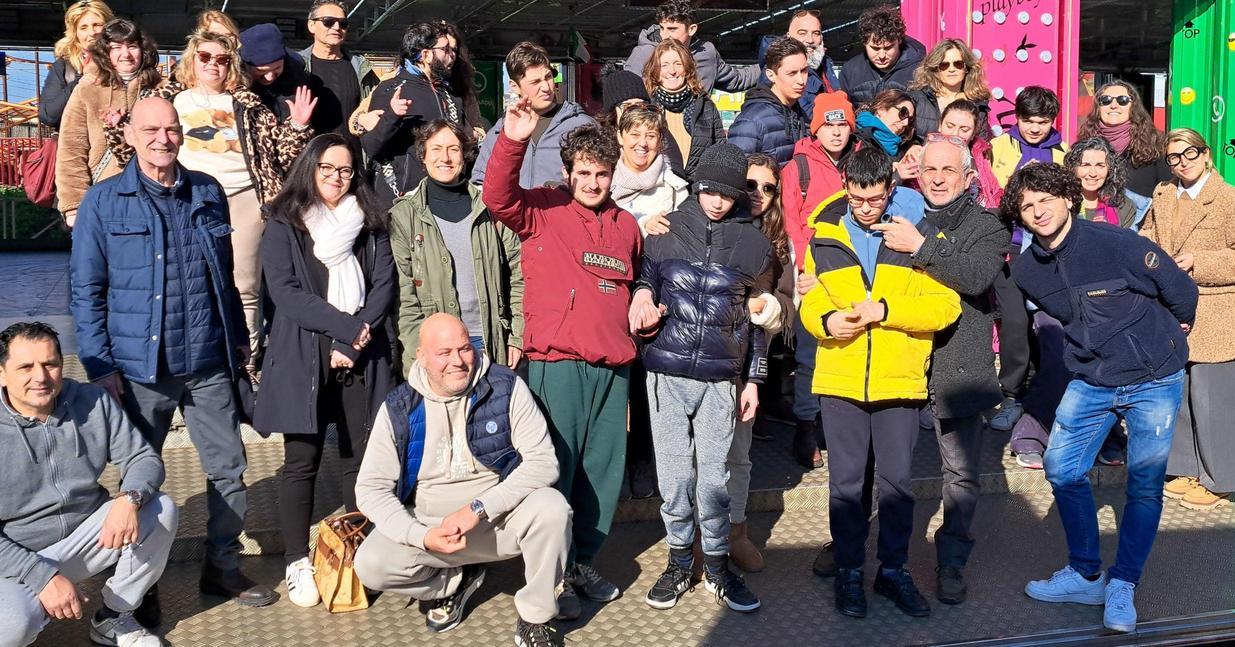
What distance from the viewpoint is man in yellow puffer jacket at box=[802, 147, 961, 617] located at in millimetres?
3924

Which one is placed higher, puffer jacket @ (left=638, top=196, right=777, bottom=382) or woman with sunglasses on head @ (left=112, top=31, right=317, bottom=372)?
→ woman with sunglasses on head @ (left=112, top=31, right=317, bottom=372)

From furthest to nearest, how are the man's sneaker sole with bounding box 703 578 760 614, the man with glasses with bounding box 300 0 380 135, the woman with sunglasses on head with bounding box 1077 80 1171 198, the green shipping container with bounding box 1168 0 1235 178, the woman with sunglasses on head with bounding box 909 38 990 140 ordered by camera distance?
the green shipping container with bounding box 1168 0 1235 178, the woman with sunglasses on head with bounding box 909 38 990 140, the woman with sunglasses on head with bounding box 1077 80 1171 198, the man with glasses with bounding box 300 0 380 135, the man's sneaker sole with bounding box 703 578 760 614

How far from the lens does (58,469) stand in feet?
11.6

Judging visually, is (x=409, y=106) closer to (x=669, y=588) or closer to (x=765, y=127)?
(x=765, y=127)

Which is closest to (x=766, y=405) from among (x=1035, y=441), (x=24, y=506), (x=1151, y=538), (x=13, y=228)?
(x=1035, y=441)

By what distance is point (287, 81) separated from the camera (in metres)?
5.27

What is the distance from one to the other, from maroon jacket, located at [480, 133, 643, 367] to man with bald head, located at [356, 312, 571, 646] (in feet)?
0.79

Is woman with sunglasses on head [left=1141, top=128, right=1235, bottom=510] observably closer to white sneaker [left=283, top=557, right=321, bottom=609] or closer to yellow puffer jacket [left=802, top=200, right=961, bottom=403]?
yellow puffer jacket [left=802, top=200, right=961, bottom=403]

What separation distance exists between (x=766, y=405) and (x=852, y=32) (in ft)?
50.4

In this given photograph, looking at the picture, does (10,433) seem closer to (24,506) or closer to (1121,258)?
(24,506)

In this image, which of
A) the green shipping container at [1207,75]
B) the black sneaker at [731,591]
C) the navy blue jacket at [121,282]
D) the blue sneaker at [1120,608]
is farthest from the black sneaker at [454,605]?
the green shipping container at [1207,75]

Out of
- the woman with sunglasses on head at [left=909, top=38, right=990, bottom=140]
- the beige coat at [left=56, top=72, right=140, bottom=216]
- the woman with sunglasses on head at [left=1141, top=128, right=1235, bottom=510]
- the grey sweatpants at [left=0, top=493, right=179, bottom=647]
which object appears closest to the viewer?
the grey sweatpants at [left=0, top=493, right=179, bottom=647]

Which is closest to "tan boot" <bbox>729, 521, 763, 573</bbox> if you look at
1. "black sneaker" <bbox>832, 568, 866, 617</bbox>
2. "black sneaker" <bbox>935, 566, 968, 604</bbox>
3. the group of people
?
the group of people

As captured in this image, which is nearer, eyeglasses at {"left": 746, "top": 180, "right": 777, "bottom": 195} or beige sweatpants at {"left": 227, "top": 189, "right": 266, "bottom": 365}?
eyeglasses at {"left": 746, "top": 180, "right": 777, "bottom": 195}
